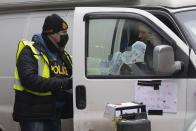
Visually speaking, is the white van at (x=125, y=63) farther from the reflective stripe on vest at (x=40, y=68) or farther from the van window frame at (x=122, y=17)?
the reflective stripe on vest at (x=40, y=68)

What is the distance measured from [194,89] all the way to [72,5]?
1.92 metres

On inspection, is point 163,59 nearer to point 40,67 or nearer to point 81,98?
point 81,98

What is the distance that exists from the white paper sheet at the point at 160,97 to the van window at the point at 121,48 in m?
0.14

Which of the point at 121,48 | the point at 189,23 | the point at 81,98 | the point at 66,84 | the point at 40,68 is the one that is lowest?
the point at 81,98

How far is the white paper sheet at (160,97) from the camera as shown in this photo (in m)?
3.78

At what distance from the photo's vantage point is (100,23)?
3.99 meters

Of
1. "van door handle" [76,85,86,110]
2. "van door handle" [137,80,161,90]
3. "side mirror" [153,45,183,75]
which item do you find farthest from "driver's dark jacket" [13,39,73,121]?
"side mirror" [153,45,183,75]

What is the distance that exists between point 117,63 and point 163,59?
517 mm

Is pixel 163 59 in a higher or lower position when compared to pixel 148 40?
lower

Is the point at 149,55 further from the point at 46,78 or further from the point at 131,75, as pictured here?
the point at 46,78

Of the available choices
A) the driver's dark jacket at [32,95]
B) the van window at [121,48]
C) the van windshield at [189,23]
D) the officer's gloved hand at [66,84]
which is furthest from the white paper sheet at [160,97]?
the driver's dark jacket at [32,95]

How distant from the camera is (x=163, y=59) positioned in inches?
141

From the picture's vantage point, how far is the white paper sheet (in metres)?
3.78

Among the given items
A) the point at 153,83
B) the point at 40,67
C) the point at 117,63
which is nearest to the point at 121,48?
the point at 117,63
